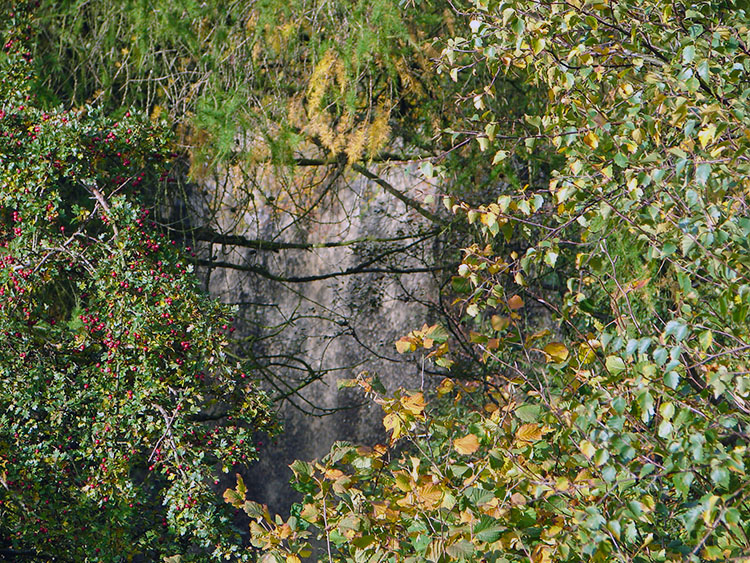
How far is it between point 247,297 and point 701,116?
501 cm

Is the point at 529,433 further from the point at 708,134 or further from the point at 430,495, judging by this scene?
the point at 708,134

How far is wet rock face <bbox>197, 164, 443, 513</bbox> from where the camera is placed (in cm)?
516

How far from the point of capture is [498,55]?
183cm

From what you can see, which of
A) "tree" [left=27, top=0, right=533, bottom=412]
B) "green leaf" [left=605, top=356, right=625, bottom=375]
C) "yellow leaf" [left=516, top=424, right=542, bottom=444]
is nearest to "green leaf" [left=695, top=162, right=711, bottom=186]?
"green leaf" [left=605, top=356, right=625, bottom=375]

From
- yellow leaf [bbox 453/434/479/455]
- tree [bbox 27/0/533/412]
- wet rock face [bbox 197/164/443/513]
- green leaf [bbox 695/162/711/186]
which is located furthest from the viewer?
wet rock face [bbox 197/164/443/513]

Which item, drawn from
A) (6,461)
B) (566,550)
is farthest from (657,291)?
(6,461)

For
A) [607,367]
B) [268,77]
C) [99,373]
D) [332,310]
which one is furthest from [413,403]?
[332,310]

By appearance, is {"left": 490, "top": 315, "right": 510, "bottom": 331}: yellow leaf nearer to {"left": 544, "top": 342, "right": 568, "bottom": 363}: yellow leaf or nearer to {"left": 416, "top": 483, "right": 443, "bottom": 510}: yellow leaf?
{"left": 544, "top": 342, "right": 568, "bottom": 363}: yellow leaf

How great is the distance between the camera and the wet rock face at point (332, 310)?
5.16 meters

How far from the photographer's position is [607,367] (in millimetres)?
1431

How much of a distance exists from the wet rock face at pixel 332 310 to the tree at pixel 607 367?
117 inches

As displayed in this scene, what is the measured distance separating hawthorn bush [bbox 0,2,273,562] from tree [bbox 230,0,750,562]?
901mm

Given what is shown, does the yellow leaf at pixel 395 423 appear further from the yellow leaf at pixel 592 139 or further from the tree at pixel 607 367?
the yellow leaf at pixel 592 139

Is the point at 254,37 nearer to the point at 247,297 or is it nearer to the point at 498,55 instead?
the point at 498,55
